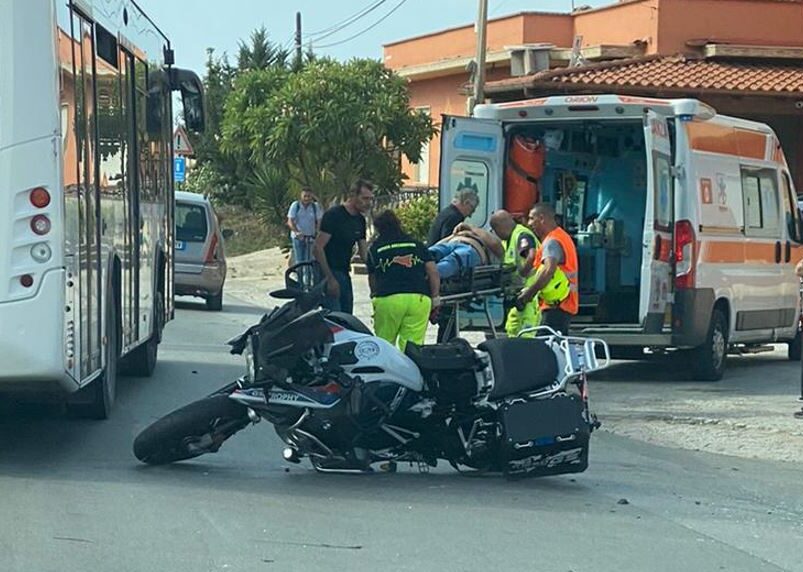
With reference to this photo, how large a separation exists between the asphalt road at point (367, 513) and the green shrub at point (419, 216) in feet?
55.4

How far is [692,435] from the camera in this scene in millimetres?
12031

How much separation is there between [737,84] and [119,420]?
18878 millimetres

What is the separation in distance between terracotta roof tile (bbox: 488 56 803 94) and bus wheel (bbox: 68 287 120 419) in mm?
17505

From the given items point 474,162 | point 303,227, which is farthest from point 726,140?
point 303,227

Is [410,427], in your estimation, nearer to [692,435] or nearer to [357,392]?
[357,392]

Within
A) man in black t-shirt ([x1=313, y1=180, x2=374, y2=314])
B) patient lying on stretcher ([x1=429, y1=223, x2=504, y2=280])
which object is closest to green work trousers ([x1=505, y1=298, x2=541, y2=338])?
patient lying on stretcher ([x1=429, y1=223, x2=504, y2=280])

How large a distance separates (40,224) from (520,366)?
2813 millimetres

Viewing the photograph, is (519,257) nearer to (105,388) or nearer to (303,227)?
(105,388)

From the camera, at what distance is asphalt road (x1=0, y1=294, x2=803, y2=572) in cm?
719

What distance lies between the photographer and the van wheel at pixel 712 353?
15.2 meters

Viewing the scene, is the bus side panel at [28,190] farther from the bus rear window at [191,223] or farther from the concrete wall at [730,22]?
the concrete wall at [730,22]

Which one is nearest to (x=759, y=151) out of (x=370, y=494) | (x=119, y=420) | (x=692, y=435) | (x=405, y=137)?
(x=692, y=435)

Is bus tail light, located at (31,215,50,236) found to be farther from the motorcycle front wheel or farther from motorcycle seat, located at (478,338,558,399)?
motorcycle seat, located at (478,338,558,399)

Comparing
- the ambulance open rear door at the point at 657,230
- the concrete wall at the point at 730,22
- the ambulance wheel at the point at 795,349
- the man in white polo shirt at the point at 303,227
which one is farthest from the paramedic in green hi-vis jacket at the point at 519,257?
the concrete wall at the point at 730,22
